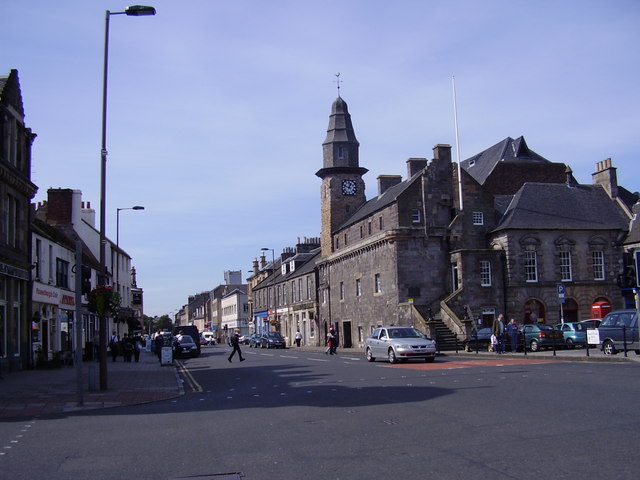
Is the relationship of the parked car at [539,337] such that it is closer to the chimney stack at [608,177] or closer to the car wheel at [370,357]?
the car wheel at [370,357]

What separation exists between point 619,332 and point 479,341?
11.6 meters

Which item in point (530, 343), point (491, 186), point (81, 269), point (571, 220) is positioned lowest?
point (530, 343)

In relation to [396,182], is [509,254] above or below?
below

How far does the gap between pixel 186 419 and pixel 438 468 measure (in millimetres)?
6121

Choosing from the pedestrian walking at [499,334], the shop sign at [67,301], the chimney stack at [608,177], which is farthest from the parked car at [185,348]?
the chimney stack at [608,177]

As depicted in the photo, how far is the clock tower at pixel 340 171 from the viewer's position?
58906mm

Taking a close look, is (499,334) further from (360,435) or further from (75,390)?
(360,435)

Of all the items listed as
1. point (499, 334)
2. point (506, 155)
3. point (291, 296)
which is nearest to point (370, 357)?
point (499, 334)

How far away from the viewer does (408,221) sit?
4584 cm

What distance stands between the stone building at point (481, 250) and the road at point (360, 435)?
83.4ft

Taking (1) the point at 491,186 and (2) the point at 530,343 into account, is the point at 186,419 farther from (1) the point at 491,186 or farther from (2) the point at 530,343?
(1) the point at 491,186

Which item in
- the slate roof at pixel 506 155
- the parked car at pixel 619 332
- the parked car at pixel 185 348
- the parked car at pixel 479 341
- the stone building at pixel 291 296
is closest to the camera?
the parked car at pixel 619 332

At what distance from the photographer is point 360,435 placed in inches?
378

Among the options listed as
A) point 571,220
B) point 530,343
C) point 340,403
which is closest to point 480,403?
point 340,403
